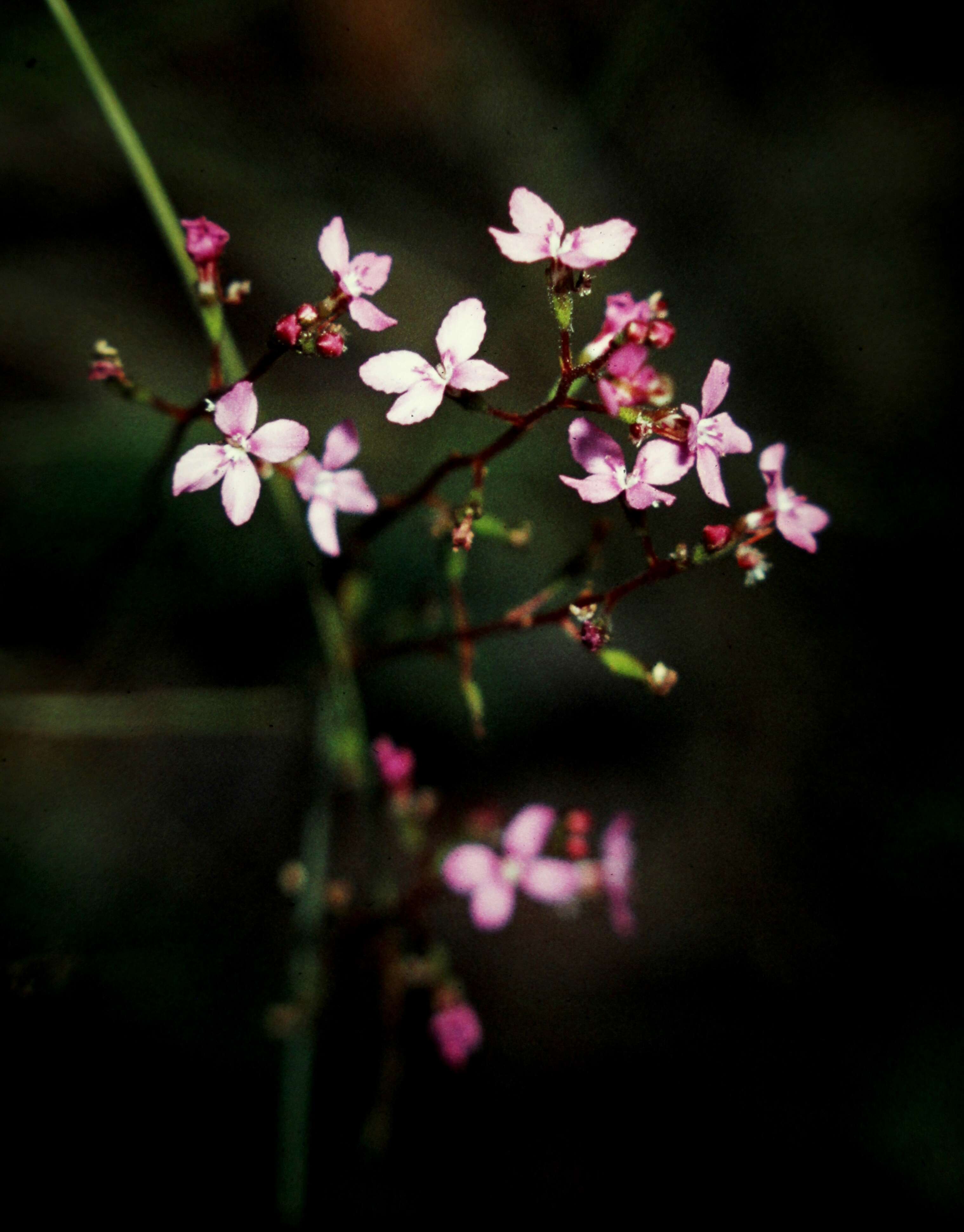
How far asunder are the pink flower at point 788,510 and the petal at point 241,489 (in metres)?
0.95

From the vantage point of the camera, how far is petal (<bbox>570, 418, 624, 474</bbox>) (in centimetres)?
146

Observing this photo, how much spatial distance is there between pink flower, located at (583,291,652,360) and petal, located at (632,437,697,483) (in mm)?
192

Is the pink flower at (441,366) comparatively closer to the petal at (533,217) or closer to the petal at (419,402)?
the petal at (419,402)

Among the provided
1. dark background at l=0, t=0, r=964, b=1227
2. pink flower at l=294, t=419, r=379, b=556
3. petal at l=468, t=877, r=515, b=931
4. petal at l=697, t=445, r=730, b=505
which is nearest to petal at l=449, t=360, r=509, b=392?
pink flower at l=294, t=419, r=379, b=556

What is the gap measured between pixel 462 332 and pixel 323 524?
0.48 metres

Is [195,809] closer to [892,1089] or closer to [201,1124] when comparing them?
[201,1124]

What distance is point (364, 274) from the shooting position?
5.26 feet

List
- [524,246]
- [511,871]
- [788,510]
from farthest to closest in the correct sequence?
[511,871], [788,510], [524,246]

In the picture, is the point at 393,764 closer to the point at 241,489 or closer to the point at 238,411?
the point at 241,489

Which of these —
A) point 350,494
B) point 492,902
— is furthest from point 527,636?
point 350,494

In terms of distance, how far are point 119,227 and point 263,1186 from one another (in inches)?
160

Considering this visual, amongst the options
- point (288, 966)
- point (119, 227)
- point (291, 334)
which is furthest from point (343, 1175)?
point (119, 227)

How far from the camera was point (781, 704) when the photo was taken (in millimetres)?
4504

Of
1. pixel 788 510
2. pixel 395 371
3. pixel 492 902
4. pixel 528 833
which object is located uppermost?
pixel 395 371
